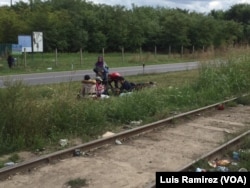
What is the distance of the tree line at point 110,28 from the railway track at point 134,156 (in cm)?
4389

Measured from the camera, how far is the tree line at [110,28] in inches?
2253

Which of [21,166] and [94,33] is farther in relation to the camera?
[94,33]

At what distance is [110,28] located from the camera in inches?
2589

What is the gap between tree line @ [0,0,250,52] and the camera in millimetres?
57219

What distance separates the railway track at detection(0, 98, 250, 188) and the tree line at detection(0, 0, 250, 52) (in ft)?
144

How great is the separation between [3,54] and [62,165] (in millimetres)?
34585

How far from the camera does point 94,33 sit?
6412cm

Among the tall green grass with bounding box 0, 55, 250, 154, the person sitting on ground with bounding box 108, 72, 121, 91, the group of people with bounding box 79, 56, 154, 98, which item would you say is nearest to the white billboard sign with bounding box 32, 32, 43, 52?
the group of people with bounding box 79, 56, 154, 98

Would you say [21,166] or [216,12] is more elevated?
[216,12]

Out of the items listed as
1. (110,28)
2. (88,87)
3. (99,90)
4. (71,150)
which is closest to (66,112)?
(71,150)

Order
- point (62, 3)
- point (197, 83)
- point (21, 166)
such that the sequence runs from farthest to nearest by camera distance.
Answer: point (62, 3)
point (197, 83)
point (21, 166)

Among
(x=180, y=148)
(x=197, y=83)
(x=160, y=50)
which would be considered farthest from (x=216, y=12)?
(x=180, y=148)

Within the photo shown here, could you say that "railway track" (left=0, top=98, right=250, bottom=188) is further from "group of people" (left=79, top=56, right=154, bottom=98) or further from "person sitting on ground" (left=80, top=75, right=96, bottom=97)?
"group of people" (left=79, top=56, right=154, bottom=98)

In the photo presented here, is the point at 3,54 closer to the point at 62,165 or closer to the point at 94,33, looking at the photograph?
the point at 94,33
